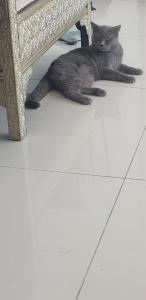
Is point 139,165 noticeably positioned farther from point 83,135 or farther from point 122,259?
point 122,259

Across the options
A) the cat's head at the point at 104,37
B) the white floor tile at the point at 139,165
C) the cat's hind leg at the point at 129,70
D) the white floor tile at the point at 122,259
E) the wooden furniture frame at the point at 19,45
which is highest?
the wooden furniture frame at the point at 19,45

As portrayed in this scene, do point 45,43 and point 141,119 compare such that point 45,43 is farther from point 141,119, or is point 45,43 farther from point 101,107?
point 141,119

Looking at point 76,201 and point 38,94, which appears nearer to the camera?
point 76,201

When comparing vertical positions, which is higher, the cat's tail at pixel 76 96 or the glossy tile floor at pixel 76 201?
the glossy tile floor at pixel 76 201

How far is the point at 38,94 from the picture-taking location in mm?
2338

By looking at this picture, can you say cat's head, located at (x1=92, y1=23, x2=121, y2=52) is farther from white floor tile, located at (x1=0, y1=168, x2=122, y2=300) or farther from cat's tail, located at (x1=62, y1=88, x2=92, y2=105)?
white floor tile, located at (x1=0, y1=168, x2=122, y2=300)

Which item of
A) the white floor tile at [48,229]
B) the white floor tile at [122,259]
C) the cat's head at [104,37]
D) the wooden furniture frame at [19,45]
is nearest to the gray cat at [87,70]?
the cat's head at [104,37]

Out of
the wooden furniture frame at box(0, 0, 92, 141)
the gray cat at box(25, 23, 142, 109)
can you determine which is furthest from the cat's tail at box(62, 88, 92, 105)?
the wooden furniture frame at box(0, 0, 92, 141)

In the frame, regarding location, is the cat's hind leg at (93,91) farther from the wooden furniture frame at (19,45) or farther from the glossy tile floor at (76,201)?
the wooden furniture frame at (19,45)

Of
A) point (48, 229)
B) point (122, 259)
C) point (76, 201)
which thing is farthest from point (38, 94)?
point (122, 259)

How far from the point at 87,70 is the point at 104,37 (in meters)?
0.19

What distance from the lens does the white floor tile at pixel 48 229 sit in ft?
4.33

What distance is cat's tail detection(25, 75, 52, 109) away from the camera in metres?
2.28

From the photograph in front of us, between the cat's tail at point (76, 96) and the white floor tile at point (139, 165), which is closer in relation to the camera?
the white floor tile at point (139, 165)
